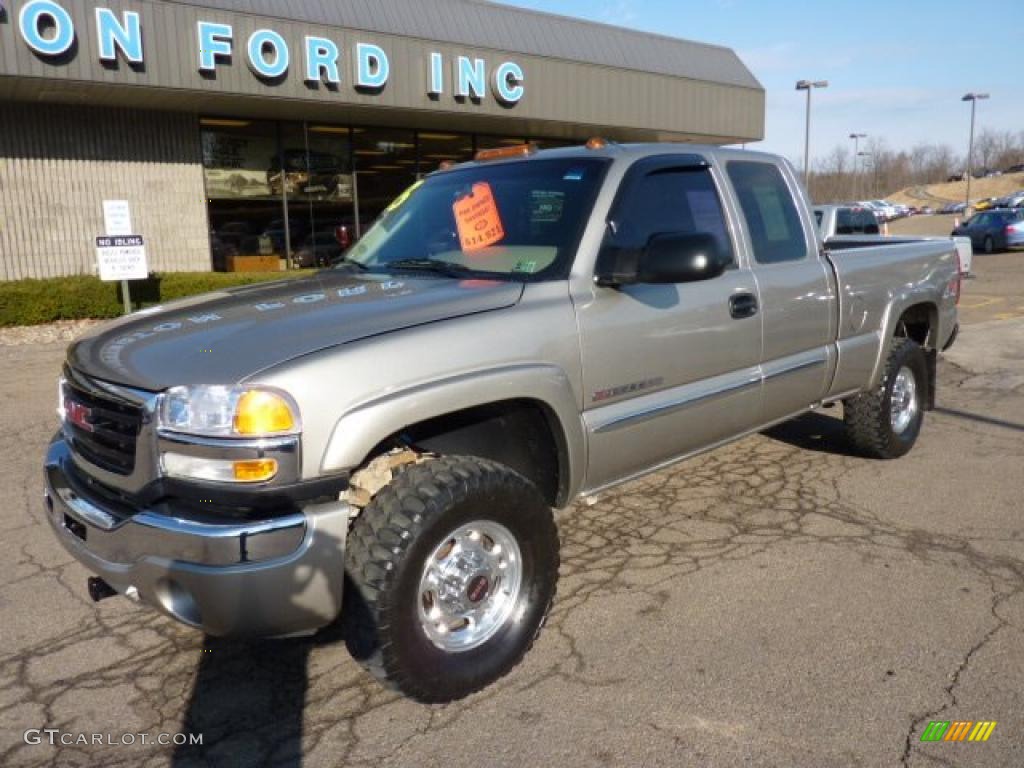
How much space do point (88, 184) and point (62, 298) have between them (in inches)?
114

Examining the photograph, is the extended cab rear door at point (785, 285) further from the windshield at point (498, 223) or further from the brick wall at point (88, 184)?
the brick wall at point (88, 184)

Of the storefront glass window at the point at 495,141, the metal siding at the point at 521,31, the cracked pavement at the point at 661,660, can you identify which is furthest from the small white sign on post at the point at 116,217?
the storefront glass window at the point at 495,141

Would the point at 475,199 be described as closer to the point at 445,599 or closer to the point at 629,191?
the point at 629,191

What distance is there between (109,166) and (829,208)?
13.0 meters

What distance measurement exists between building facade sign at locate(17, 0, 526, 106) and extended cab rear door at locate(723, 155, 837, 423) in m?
10.4

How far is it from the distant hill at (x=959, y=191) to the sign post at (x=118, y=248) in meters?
95.0

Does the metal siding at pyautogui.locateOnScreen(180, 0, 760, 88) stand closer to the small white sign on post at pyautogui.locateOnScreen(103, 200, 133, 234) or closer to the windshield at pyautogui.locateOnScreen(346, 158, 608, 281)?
the small white sign on post at pyautogui.locateOnScreen(103, 200, 133, 234)

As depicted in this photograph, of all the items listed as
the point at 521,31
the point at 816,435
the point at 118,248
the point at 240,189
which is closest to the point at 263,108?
the point at 240,189

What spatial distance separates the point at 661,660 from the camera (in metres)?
3.16

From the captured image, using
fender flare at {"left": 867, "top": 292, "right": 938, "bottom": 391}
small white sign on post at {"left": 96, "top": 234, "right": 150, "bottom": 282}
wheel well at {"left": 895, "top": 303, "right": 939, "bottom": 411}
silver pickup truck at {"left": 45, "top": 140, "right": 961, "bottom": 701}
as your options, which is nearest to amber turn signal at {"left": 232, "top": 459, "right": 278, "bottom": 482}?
silver pickup truck at {"left": 45, "top": 140, "right": 961, "bottom": 701}

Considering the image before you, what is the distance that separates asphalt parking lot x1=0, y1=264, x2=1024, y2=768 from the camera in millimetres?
2689

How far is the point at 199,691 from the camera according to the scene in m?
3.08

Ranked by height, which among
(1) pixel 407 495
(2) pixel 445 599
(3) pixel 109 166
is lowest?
(2) pixel 445 599

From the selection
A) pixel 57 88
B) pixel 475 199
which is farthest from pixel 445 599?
pixel 57 88
